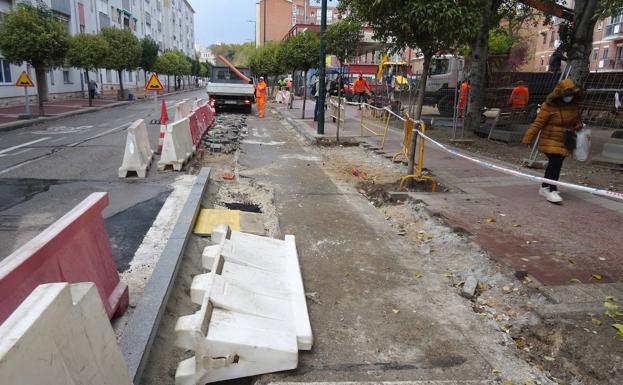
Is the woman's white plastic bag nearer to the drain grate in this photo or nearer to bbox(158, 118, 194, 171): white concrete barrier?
the drain grate

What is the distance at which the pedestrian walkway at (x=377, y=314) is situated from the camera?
3.08m

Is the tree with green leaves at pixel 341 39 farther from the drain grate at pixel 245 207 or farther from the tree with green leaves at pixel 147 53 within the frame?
the tree with green leaves at pixel 147 53

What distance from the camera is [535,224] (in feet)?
18.9

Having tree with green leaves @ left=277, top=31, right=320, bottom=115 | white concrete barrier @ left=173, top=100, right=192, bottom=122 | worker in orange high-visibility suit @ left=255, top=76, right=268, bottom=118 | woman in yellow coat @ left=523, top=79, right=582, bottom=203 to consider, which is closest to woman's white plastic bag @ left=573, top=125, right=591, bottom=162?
woman in yellow coat @ left=523, top=79, right=582, bottom=203

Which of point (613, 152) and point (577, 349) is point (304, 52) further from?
point (577, 349)

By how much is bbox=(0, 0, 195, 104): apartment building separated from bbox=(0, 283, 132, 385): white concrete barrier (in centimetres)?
2583

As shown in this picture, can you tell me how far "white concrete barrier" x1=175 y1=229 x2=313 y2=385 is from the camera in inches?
113

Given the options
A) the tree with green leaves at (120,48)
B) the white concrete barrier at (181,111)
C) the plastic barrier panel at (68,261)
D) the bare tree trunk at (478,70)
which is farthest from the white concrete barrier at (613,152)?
the tree with green leaves at (120,48)

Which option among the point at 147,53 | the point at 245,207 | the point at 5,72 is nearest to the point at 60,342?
the point at 245,207

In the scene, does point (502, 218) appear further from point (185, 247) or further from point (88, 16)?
point (88, 16)

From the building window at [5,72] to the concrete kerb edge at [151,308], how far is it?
24656mm

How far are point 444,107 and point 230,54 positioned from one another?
14143 cm

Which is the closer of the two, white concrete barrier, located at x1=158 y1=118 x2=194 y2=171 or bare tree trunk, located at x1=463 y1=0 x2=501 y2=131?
white concrete barrier, located at x1=158 y1=118 x2=194 y2=171

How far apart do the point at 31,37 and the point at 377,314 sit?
20264 millimetres
